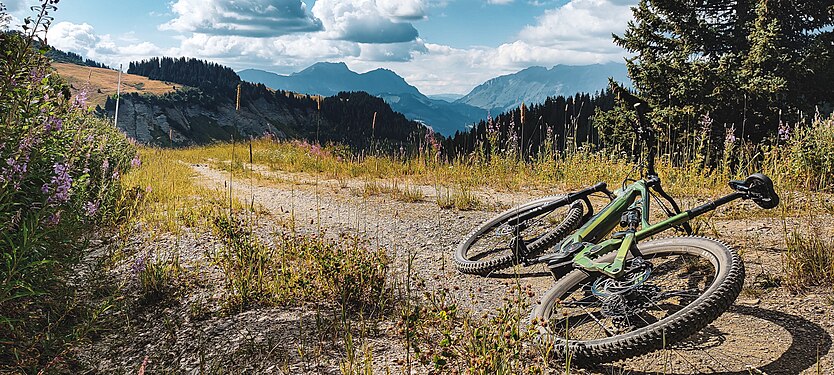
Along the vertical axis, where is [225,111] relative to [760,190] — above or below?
above

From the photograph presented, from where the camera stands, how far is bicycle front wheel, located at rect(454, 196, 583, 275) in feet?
18.1

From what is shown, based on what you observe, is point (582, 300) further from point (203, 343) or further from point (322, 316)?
point (203, 343)

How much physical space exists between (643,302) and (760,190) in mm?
1174

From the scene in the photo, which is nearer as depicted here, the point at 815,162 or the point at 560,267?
the point at 560,267

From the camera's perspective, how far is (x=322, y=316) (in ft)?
14.1

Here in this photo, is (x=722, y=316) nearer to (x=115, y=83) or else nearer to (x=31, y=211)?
(x=31, y=211)

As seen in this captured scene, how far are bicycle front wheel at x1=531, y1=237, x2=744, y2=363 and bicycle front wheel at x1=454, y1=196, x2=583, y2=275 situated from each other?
1.14 m

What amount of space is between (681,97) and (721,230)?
10.9 metres

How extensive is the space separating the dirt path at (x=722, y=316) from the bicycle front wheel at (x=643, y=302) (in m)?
0.21

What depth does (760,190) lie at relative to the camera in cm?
390

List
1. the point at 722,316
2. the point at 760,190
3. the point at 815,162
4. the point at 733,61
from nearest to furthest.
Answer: the point at 760,190, the point at 722,316, the point at 815,162, the point at 733,61

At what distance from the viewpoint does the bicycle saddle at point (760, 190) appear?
385 centimetres

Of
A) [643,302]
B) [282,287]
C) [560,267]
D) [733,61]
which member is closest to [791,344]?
[643,302]

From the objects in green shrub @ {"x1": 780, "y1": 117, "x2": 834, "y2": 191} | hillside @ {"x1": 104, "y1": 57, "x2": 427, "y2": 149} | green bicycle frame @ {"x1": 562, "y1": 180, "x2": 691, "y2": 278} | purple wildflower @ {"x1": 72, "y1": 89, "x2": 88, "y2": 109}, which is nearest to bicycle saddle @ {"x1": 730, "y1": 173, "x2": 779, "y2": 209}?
green bicycle frame @ {"x1": 562, "y1": 180, "x2": 691, "y2": 278}
